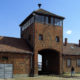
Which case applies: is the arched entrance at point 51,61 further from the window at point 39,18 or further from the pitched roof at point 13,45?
the window at point 39,18

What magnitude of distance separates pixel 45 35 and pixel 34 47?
3.38m

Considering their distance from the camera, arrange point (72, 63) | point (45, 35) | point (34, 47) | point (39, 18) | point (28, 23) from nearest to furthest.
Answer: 1. point (34, 47)
2. point (39, 18)
3. point (45, 35)
4. point (28, 23)
5. point (72, 63)

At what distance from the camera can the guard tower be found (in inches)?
1208

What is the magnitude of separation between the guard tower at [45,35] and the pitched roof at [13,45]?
1.24 meters

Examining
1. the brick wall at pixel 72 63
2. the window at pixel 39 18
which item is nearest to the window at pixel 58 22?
the window at pixel 39 18

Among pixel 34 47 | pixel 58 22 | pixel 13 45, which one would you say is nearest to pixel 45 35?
pixel 34 47

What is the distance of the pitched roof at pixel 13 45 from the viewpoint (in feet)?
94.0

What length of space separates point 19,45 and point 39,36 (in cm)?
421

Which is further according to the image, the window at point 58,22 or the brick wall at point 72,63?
the brick wall at point 72,63

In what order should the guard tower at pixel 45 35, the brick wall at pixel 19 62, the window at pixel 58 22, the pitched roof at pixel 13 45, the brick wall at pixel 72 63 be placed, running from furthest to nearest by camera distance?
the brick wall at pixel 72 63 < the window at pixel 58 22 < the guard tower at pixel 45 35 < the pitched roof at pixel 13 45 < the brick wall at pixel 19 62

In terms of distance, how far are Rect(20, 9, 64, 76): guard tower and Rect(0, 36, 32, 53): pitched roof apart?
1236 mm

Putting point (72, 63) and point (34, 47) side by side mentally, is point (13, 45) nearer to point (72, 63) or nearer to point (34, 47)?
point (34, 47)

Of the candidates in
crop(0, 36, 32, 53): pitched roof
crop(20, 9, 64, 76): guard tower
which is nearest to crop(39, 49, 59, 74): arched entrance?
crop(20, 9, 64, 76): guard tower

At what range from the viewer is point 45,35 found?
31.8 m
